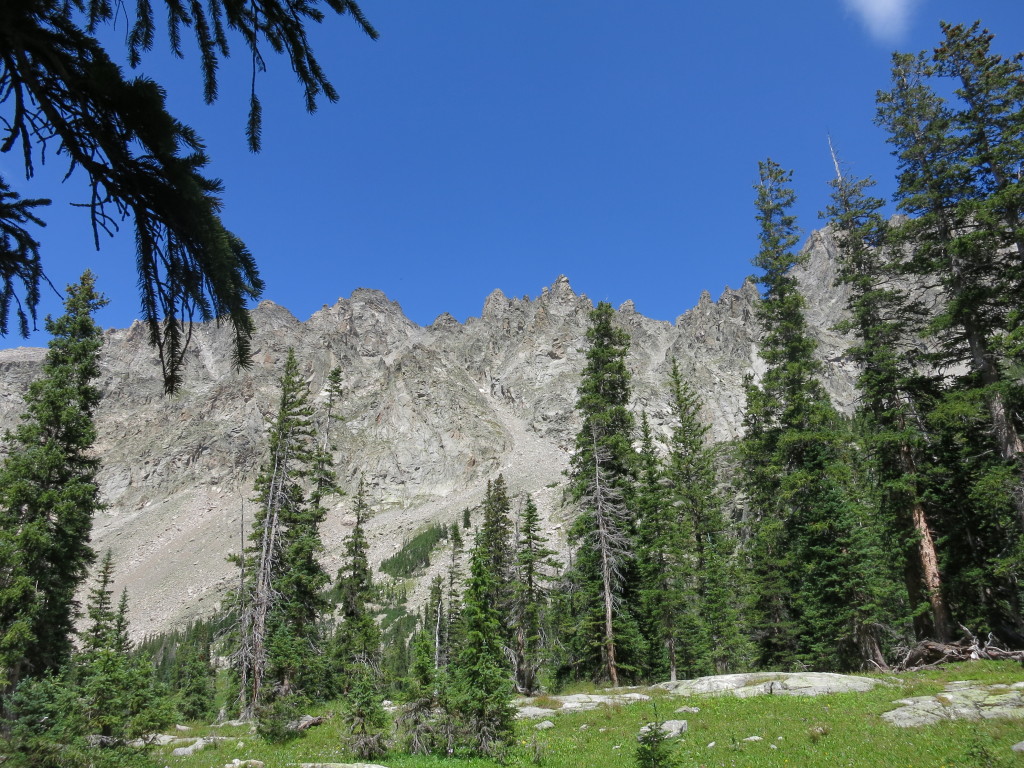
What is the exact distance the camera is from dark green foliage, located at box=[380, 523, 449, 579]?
402ft

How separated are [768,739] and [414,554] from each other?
123 m

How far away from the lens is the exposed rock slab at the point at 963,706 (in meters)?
10.2

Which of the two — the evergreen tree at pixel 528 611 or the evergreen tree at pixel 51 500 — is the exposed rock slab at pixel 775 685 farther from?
the evergreen tree at pixel 51 500

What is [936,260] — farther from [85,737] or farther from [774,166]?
[85,737]

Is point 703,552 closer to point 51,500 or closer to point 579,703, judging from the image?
point 579,703

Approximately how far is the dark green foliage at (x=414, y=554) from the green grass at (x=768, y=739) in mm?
110718

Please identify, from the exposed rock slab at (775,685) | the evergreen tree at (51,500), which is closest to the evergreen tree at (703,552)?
the exposed rock slab at (775,685)

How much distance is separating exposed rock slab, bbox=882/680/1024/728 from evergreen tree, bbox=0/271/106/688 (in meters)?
22.9

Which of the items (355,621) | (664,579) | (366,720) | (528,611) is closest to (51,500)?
(366,720)

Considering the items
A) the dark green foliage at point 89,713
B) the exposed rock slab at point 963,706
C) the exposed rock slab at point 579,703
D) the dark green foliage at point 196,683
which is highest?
the dark green foliage at point 89,713

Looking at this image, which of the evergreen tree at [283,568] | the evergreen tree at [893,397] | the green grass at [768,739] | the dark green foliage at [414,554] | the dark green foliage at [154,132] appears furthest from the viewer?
the dark green foliage at [414,554]

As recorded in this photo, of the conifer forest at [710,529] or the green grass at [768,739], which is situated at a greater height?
the conifer forest at [710,529]

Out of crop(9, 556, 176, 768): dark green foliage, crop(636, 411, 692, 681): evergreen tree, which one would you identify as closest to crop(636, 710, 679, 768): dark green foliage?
crop(9, 556, 176, 768): dark green foliage

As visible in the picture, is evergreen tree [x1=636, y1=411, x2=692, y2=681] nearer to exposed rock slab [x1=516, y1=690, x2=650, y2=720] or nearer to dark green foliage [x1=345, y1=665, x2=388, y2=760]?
exposed rock slab [x1=516, y1=690, x2=650, y2=720]
